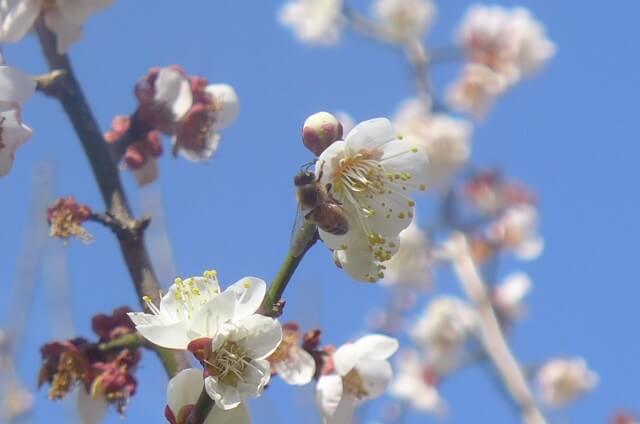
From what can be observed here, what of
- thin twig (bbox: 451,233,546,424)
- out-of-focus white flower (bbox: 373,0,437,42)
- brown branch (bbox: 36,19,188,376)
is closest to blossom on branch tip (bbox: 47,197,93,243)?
brown branch (bbox: 36,19,188,376)

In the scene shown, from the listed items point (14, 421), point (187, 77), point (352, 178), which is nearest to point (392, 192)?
point (352, 178)

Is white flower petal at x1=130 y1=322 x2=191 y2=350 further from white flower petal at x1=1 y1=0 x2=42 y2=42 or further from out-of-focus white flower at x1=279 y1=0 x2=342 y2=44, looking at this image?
out-of-focus white flower at x1=279 y1=0 x2=342 y2=44

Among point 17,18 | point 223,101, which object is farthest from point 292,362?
point 17,18

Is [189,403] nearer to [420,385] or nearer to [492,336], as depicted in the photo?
[492,336]

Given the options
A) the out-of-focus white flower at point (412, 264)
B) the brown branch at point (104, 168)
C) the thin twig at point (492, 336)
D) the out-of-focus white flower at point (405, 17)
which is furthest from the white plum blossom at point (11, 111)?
the out-of-focus white flower at point (405, 17)

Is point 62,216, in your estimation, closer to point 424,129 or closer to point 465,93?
point 424,129

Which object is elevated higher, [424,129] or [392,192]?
[424,129]
